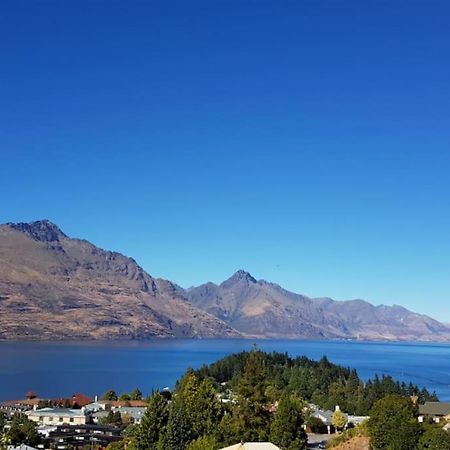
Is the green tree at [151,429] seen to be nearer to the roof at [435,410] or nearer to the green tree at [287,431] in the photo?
the green tree at [287,431]

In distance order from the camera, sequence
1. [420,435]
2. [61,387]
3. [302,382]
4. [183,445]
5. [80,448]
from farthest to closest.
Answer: [61,387]
[302,382]
[80,448]
[420,435]
[183,445]

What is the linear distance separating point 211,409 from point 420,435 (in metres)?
14.8

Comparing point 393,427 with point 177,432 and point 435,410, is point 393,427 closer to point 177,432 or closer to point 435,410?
point 177,432

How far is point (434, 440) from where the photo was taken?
38.3 meters

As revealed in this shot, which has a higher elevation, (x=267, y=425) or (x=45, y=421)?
(x=267, y=425)

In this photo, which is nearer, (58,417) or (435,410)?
(435,410)

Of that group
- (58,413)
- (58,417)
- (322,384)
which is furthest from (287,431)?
(322,384)

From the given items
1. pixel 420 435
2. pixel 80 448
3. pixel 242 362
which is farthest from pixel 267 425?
pixel 242 362

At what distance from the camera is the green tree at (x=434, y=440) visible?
3769 cm

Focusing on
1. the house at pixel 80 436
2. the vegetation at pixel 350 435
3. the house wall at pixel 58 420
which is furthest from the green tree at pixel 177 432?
the house wall at pixel 58 420

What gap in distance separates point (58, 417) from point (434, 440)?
46.2 m

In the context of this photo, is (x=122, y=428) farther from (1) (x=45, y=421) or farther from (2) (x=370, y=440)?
(2) (x=370, y=440)

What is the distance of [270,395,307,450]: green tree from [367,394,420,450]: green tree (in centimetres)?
489

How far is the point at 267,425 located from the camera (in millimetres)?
41844
